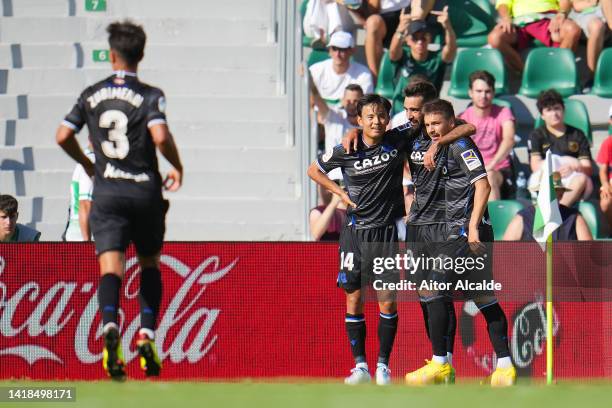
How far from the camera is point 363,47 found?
13.7m

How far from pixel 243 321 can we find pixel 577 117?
465 cm

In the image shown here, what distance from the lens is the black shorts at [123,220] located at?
7328mm

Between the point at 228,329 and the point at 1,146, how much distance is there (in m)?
4.05

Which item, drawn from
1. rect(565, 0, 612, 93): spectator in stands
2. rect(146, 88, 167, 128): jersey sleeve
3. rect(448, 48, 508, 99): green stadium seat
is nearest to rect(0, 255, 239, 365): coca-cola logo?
rect(146, 88, 167, 128): jersey sleeve

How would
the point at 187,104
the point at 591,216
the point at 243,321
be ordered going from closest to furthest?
the point at 243,321 → the point at 591,216 → the point at 187,104

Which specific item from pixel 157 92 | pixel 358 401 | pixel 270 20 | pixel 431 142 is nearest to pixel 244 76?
pixel 270 20

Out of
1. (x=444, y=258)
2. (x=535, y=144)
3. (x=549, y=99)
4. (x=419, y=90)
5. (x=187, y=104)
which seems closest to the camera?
(x=444, y=258)

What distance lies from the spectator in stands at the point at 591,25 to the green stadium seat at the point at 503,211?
241cm

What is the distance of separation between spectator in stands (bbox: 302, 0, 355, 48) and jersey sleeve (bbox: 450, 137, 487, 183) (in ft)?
15.2

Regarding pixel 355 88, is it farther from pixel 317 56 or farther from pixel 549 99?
pixel 549 99

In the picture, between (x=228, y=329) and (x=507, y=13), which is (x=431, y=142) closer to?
(x=228, y=329)

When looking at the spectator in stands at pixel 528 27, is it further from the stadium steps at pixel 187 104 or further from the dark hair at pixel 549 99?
the stadium steps at pixel 187 104

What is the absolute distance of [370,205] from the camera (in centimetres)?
913

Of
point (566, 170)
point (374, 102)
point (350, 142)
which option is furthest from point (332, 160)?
point (566, 170)
